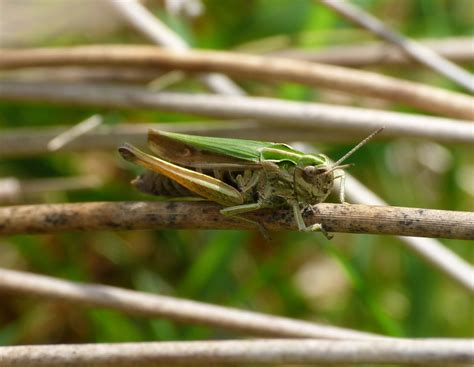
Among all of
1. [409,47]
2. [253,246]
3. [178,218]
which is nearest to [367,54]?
[409,47]

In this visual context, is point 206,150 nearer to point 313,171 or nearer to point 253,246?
point 313,171

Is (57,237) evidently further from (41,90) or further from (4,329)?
(41,90)

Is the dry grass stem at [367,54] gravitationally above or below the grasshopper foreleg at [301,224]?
above

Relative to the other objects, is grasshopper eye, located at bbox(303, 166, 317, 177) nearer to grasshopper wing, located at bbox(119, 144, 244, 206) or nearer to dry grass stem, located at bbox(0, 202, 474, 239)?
dry grass stem, located at bbox(0, 202, 474, 239)

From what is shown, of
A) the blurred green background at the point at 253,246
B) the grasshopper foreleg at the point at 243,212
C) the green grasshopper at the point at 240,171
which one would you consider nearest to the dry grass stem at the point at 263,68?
the blurred green background at the point at 253,246

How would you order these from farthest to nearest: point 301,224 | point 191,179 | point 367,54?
1. point 367,54
2. point 191,179
3. point 301,224

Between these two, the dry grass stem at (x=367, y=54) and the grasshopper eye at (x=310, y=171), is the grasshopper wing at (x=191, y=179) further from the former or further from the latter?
the dry grass stem at (x=367, y=54)
